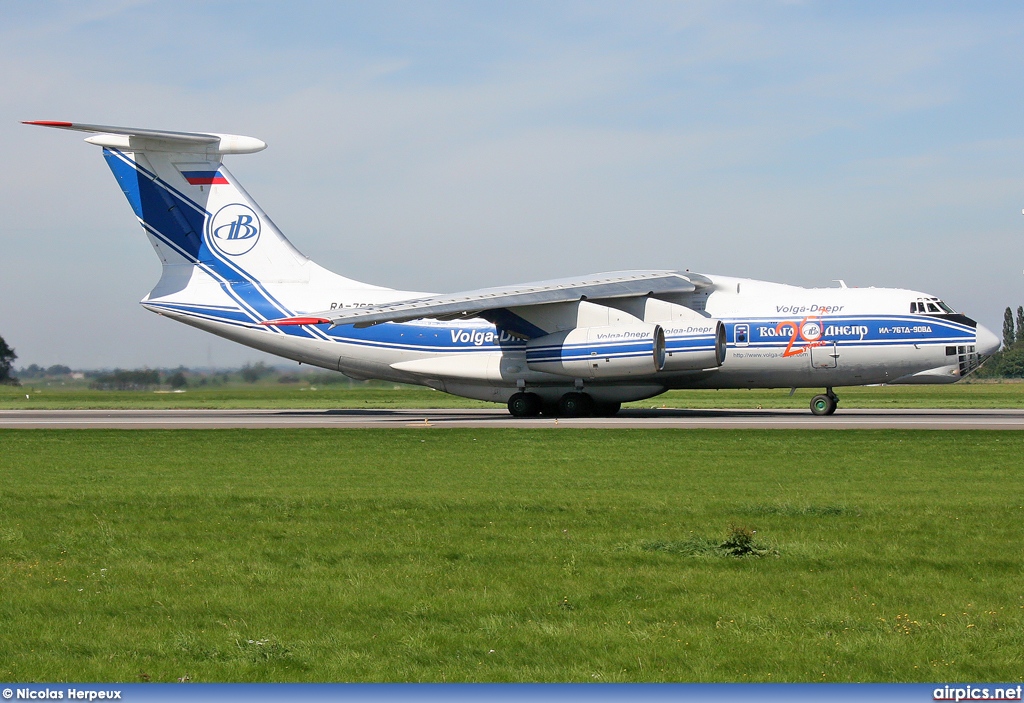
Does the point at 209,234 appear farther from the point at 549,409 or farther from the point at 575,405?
the point at 575,405

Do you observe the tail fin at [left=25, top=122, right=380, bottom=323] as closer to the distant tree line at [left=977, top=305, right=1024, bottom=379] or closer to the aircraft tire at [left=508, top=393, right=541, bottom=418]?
the aircraft tire at [left=508, top=393, right=541, bottom=418]

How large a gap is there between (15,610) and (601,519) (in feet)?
16.7

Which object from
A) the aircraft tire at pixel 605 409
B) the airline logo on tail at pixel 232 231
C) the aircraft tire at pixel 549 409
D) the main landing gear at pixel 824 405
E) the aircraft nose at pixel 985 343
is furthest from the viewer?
the airline logo on tail at pixel 232 231

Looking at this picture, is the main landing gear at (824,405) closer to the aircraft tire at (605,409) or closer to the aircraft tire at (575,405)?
the aircraft tire at (605,409)

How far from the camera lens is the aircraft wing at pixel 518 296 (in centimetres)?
2394

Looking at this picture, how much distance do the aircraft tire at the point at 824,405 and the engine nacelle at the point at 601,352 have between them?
168 inches

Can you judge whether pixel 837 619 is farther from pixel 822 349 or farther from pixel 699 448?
pixel 822 349

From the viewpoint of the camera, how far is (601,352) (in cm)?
2433

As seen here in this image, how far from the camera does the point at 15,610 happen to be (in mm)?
6488

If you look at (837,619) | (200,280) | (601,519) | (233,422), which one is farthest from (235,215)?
(837,619)

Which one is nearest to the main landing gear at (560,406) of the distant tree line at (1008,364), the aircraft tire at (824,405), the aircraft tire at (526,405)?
the aircraft tire at (526,405)

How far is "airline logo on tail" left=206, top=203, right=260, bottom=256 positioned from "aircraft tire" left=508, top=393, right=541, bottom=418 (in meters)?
8.42

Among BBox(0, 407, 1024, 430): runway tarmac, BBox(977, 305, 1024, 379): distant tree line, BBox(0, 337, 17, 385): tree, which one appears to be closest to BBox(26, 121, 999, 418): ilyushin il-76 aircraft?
BBox(0, 407, 1024, 430): runway tarmac

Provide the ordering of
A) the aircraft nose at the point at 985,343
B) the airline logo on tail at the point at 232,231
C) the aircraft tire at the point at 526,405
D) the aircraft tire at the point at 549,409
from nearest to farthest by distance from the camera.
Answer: the aircraft nose at the point at 985,343 < the aircraft tire at the point at 526,405 < the aircraft tire at the point at 549,409 < the airline logo on tail at the point at 232,231
